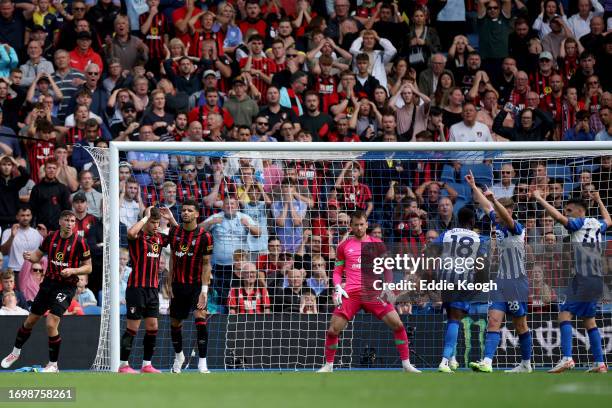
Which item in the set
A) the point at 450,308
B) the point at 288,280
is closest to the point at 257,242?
the point at 288,280

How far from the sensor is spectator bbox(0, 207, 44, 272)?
49.5ft

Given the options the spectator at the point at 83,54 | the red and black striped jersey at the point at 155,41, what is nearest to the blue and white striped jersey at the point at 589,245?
the red and black striped jersey at the point at 155,41

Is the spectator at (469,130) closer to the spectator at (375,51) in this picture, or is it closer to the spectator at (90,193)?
the spectator at (375,51)

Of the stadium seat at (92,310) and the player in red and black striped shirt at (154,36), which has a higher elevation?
the player in red and black striped shirt at (154,36)

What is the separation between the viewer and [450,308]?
492 inches

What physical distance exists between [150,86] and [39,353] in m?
4.86

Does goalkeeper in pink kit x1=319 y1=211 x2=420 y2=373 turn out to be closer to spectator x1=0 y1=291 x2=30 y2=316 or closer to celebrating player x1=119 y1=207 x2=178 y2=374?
celebrating player x1=119 y1=207 x2=178 y2=374

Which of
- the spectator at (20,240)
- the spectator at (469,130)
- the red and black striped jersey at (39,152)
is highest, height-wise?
the spectator at (469,130)

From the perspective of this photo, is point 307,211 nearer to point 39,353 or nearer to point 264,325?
point 264,325

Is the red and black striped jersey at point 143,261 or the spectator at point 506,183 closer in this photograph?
the red and black striped jersey at point 143,261

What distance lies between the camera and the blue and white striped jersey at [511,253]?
40.5ft

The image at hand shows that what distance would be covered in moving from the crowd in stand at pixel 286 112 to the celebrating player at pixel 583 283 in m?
0.33

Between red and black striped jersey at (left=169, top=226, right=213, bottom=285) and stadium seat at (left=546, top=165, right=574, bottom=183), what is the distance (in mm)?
4569

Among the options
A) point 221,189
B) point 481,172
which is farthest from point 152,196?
point 481,172
